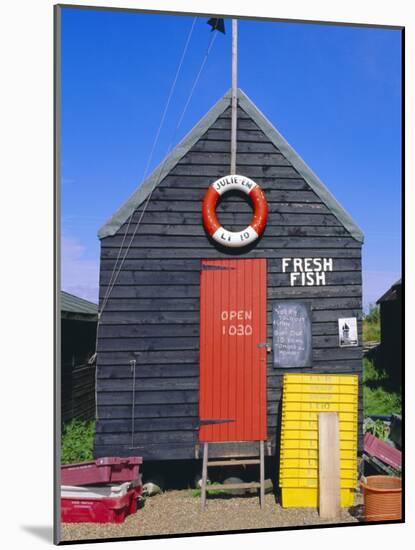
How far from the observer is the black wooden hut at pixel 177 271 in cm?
773

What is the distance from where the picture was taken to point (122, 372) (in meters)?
7.74

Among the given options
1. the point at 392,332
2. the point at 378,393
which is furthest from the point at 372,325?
the point at 378,393

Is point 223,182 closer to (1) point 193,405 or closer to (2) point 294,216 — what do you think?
(2) point 294,216

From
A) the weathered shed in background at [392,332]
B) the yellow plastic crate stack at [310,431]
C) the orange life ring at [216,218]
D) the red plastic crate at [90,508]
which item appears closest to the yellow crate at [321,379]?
the yellow plastic crate stack at [310,431]

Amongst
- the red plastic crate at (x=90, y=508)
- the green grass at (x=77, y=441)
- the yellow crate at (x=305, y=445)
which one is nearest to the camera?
the red plastic crate at (x=90, y=508)

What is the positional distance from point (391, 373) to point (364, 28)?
11.0 feet

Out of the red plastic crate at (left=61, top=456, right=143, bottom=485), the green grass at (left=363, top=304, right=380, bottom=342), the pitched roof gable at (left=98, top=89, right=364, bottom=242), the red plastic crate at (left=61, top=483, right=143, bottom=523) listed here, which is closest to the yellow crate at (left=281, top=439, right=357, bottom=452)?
the green grass at (left=363, top=304, right=380, bottom=342)

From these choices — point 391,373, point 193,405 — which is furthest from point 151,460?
point 391,373

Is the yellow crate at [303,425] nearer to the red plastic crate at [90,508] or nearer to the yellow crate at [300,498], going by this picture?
the yellow crate at [300,498]

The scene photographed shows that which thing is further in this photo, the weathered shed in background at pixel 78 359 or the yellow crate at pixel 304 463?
the weathered shed in background at pixel 78 359

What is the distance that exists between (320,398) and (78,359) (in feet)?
8.51

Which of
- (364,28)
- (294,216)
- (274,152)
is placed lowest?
(294,216)

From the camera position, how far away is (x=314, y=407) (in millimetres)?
7656

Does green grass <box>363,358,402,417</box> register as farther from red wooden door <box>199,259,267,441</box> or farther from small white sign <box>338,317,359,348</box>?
red wooden door <box>199,259,267,441</box>
